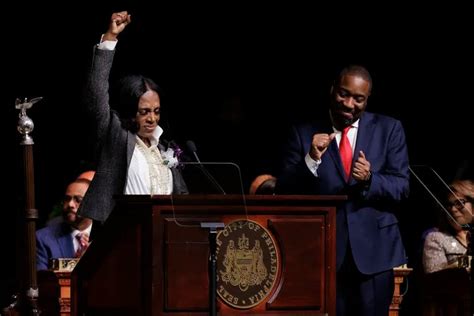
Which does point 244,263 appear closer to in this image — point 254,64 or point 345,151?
point 345,151

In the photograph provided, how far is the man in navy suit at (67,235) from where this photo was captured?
7.63m

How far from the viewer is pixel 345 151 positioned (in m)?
5.96

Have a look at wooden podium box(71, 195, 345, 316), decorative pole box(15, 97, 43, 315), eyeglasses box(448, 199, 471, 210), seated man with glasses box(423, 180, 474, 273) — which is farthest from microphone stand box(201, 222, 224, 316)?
seated man with glasses box(423, 180, 474, 273)

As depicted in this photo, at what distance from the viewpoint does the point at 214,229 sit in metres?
5.18

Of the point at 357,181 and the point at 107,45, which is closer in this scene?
the point at 357,181

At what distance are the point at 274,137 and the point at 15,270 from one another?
1.75 m

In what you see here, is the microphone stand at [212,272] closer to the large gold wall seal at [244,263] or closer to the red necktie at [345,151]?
the large gold wall seal at [244,263]

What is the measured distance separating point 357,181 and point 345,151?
26cm

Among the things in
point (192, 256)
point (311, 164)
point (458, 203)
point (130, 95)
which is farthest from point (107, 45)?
point (458, 203)

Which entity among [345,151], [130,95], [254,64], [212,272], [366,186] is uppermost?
[254,64]

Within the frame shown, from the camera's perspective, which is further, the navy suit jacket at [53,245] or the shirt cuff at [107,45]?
the navy suit jacket at [53,245]

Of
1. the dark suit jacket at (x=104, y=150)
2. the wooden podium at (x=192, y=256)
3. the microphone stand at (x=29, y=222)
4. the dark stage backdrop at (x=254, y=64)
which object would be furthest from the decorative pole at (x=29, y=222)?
the dark stage backdrop at (x=254, y=64)

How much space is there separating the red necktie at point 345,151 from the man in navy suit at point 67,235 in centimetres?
205

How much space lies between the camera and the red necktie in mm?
5926
